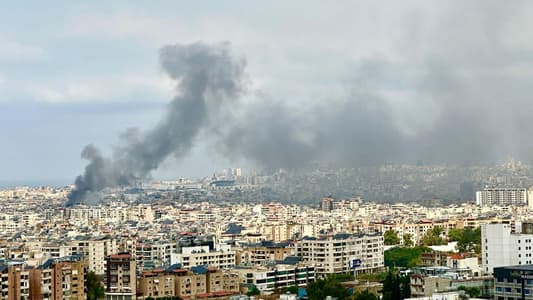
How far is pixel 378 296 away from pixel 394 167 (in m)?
31.5

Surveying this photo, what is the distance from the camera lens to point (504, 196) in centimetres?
4669

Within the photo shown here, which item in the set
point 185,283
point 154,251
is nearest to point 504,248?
point 185,283

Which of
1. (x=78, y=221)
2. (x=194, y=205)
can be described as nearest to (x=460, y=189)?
(x=194, y=205)

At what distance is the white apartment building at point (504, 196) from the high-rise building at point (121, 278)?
2861 cm

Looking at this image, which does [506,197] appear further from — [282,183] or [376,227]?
[376,227]

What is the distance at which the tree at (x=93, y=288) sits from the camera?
18.0 m

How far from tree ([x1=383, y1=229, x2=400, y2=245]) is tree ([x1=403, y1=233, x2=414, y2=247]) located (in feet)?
0.63

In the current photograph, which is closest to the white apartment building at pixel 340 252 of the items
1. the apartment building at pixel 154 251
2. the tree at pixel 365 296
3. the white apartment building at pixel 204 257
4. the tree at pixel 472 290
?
the white apartment building at pixel 204 257

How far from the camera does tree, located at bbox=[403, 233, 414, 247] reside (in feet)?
89.1

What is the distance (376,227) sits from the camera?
2911 cm

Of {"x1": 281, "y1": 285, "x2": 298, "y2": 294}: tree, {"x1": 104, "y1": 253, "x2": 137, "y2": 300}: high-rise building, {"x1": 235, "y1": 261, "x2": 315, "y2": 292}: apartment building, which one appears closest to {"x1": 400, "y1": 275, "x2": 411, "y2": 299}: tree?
{"x1": 281, "y1": 285, "x2": 298, "y2": 294}: tree

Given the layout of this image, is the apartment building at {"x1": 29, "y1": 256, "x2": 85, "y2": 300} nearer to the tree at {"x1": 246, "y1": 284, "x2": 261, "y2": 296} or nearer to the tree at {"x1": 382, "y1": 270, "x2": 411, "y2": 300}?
the tree at {"x1": 246, "y1": 284, "x2": 261, "y2": 296}

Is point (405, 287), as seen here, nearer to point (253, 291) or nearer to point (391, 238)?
point (253, 291)

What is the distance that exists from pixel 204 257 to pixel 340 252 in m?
3.04
